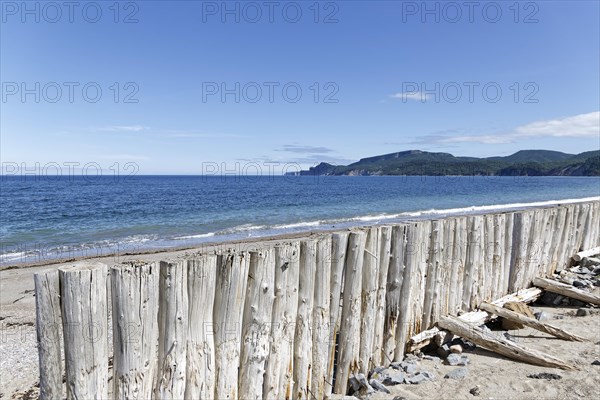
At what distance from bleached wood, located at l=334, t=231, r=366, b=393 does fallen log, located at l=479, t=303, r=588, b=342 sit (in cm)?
285

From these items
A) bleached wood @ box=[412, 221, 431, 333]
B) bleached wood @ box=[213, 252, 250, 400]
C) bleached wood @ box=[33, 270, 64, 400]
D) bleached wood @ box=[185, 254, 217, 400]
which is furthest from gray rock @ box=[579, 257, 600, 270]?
bleached wood @ box=[33, 270, 64, 400]

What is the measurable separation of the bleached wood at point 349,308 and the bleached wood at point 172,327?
1.83 m

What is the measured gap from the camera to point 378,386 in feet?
13.9

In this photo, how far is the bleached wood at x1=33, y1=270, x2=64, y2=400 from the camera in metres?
2.55

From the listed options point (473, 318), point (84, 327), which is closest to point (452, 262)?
point (473, 318)

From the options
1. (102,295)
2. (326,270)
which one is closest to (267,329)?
(326,270)

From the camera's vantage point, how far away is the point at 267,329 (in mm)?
3525

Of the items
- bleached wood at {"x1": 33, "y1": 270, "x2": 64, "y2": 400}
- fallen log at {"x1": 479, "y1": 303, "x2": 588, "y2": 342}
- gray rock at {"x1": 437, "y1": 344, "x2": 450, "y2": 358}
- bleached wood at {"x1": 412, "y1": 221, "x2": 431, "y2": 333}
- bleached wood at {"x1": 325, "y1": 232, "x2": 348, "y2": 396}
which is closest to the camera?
bleached wood at {"x1": 33, "y1": 270, "x2": 64, "y2": 400}

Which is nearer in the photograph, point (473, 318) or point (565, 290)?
point (473, 318)

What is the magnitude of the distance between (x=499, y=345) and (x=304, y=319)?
9.35 feet

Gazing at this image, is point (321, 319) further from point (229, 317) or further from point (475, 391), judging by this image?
point (475, 391)

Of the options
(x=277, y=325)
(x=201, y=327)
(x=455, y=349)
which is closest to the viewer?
(x=201, y=327)

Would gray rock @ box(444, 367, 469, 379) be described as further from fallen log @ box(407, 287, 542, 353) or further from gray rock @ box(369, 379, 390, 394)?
gray rock @ box(369, 379, 390, 394)

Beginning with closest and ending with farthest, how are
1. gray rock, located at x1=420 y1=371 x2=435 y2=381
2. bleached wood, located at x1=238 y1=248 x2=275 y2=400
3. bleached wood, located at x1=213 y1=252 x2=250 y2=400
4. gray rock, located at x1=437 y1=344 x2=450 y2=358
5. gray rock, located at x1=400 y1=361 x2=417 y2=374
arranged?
bleached wood, located at x1=213 y1=252 x2=250 y2=400, bleached wood, located at x1=238 y1=248 x2=275 y2=400, gray rock, located at x1=420 y1=371 x2=435 y2=381, gray rock, located at x1=400 y1=361 x2=417 y2=374, gray rock, located at x1=437 y1=344 x2=450 y2=358
